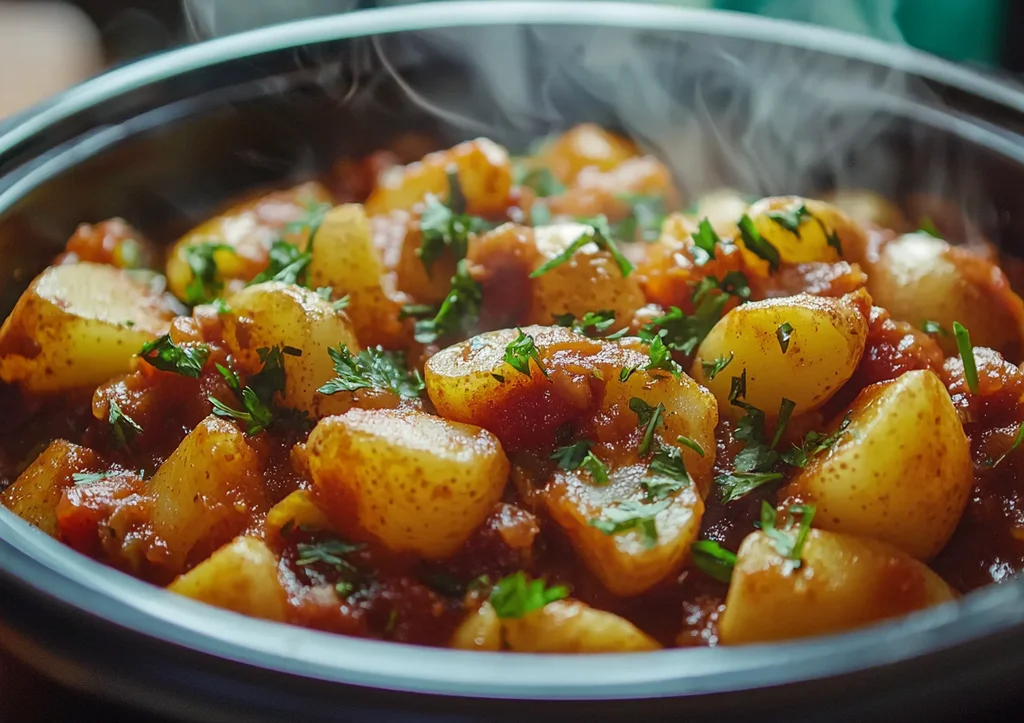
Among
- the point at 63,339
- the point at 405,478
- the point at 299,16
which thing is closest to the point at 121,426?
the point at 63,339

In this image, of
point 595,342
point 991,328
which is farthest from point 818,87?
point 595,342

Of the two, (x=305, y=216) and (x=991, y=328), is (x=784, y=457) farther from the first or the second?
(x=305, y=216)

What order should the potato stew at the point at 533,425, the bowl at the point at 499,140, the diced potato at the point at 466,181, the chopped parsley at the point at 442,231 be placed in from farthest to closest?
the diced potato at the point at 466,181 → the chopped parsley at the point at 442,231 → the potato stew at the point at 533,425 → the bowl at the point at 499,140

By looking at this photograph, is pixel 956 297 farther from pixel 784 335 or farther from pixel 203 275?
pixel 203 275

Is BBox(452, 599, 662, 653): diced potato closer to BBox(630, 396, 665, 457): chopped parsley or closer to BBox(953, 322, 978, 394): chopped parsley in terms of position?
BBox(630, 396, 665, 457): chopped parsley

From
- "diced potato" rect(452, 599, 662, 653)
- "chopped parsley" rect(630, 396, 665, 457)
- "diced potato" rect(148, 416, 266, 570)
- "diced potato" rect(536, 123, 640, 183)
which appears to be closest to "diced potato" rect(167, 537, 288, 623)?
"diced potato" rect(148, 416, 266, 570)

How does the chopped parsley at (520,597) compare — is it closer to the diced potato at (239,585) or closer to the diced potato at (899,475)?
the diced potato at (239,585)

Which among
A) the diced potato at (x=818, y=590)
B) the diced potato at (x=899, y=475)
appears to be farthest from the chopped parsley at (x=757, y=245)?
the diced potato at (x=818, y=590)
